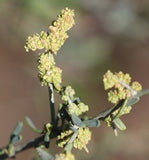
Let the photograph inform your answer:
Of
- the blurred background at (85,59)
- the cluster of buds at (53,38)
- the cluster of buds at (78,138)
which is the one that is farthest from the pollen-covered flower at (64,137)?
the blurred background at (85,59)

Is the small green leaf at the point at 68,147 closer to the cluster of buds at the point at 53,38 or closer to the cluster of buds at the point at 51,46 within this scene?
the cluster of buds at the point at 51,46

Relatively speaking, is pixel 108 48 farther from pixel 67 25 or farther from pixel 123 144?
pixel 67 25

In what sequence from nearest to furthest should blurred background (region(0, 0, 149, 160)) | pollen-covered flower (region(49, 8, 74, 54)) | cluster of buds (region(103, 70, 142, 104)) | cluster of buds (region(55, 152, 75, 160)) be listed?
cluster of buds (region(55, 152, 75, 160)) < cluster of buds (region(103, 70, 142, 104)) < pollen-covered flower (region(49, 8, 74, 54)) < blurred background (region(0, 0, 149, 160))

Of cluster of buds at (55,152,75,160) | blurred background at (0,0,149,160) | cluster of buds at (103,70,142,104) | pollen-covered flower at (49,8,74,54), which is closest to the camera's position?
cluster of buds at (55,152,75,160)

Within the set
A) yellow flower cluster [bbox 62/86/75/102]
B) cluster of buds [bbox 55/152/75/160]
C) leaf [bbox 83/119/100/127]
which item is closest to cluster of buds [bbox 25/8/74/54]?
yellow flower cluster [bbox 62/86/75/102]

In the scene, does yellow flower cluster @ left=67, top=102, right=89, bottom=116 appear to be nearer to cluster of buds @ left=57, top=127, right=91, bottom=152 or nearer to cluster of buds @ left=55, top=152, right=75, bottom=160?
cluster of buds @ left=57, top=127, right=91, bottom=152

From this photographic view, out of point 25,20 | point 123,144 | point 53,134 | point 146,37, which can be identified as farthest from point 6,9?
point 53,134

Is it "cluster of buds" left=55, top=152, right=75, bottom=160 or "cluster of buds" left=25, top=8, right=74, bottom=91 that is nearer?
"cluster of buds" left=55, top=152, right=75, bottom=160
